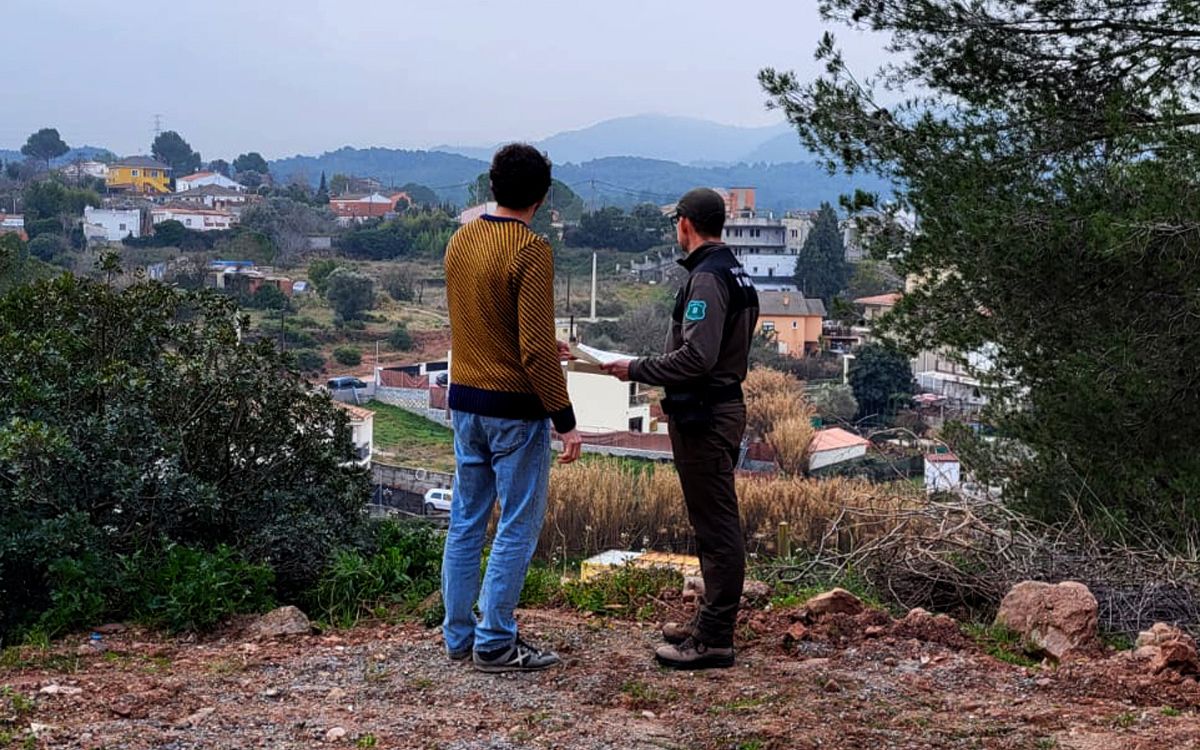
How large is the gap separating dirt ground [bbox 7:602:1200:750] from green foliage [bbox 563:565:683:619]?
0.37 meters

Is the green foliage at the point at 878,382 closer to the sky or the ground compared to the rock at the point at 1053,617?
closer to the ground

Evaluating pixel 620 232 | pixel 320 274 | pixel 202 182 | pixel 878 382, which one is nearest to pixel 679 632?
pixel 878 382

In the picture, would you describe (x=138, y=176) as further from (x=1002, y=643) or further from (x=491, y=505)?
(x=1002, y=643)

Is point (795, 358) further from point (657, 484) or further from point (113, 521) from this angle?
point (113, 521)

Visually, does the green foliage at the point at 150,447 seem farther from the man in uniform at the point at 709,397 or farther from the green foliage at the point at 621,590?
the man in uniform at the point at 709,397

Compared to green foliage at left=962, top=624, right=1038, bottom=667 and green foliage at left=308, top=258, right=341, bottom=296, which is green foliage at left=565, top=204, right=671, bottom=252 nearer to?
green foliage at left=308, top=258, right=341, bottom=296

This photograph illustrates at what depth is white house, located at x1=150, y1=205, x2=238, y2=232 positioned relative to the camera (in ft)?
263

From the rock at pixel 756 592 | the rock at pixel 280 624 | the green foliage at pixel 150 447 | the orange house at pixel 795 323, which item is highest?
the green foliage at pixel 150 447

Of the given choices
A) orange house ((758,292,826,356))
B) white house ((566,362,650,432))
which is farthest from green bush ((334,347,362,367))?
orange house ((758,292,826,356))

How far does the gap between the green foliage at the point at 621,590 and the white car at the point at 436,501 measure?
19472mm

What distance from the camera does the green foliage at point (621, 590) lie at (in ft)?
15.0

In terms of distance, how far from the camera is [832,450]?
1220 inches

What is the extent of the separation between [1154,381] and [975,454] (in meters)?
2.24

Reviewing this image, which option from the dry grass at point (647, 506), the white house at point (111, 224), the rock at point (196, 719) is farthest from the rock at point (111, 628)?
the white house at point (111, 224)
